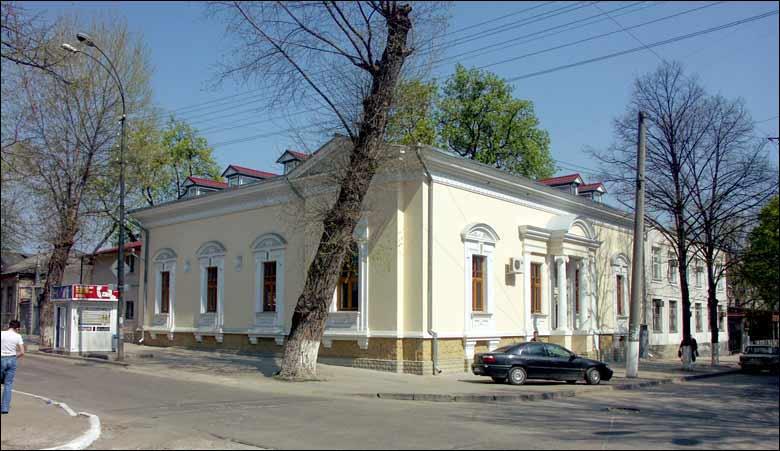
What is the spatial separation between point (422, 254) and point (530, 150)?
28.9 meters

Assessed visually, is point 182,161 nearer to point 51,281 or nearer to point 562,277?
point 51,281

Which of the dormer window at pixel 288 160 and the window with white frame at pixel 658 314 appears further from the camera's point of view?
the window with white frame at pixel 658 314

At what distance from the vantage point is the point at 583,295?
3203cm

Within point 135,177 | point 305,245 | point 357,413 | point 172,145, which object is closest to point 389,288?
point 305,245

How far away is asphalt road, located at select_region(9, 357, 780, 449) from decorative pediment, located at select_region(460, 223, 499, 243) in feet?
25.0

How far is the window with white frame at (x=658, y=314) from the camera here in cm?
4075

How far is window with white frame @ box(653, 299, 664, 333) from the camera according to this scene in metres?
40.8

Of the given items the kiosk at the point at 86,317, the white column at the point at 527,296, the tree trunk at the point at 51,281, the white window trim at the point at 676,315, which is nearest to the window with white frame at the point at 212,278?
the kiosk at the point at 86,317

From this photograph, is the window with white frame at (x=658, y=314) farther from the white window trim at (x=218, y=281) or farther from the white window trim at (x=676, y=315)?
the white window trim at (x=218, y=281)

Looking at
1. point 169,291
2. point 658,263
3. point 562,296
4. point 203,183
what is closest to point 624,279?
point 658,263

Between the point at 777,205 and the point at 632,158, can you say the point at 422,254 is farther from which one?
the point at 777,205

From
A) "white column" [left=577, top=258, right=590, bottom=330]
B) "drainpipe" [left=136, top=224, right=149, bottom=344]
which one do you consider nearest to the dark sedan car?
"white column" [left=577, top=258, right=590, bottom=330]

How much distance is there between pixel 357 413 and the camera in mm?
14141

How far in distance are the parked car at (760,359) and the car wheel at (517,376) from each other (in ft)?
44.9
